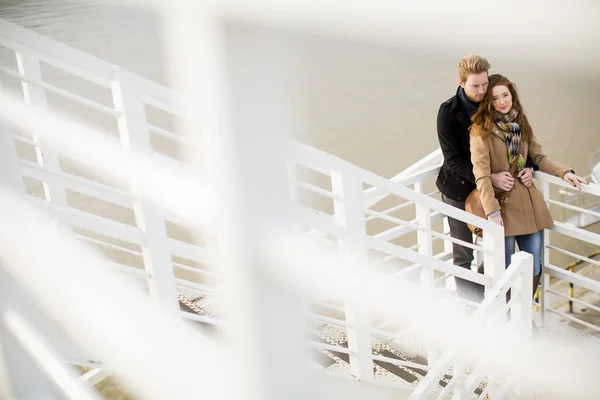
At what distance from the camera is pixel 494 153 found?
177 centimetres

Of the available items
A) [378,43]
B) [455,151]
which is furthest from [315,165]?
[378,43]

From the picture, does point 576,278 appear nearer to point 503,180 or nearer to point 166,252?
point 503,180

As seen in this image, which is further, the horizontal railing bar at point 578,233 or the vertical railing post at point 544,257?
the vertical railing post at point 544,257

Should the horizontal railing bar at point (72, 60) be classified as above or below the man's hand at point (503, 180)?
below

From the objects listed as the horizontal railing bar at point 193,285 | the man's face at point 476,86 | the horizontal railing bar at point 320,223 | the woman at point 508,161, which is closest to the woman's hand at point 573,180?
the woman at point 508,161

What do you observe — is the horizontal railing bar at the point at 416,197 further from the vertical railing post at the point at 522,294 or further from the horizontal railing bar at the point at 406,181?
the horizontal railing bar at the point at 406,181

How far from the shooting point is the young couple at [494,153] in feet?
5.66

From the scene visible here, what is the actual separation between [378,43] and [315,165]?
16.8 ft

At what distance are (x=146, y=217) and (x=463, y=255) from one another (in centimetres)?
134

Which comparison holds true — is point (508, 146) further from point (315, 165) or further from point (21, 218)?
point (21, 218)

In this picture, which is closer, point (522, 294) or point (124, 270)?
point (124, 270)

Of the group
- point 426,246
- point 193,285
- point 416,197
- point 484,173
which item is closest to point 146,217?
point 193,285

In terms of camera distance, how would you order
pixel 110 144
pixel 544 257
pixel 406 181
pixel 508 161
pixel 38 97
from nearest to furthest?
pixel 110 144 < pixel 38 97 < pixel 508 161 < pixel 406 181 < pixel 544 257

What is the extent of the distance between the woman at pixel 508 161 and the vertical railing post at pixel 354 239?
22.3 inches
